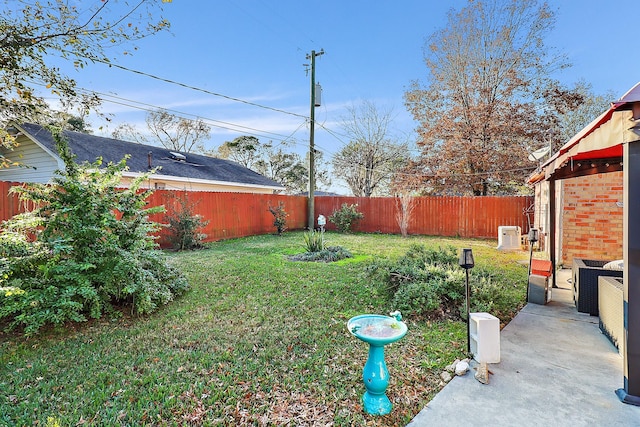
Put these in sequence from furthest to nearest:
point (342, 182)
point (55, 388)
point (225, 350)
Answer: point (342, 182), point (225, 350), point (55, 388)

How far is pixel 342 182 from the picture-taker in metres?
22.2

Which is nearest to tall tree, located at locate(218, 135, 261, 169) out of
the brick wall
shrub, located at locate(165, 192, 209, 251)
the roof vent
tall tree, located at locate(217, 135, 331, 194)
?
tall tree, located at locate(217, 135, 331, 194)

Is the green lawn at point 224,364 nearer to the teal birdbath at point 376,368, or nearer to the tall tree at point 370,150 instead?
the teal birdbath at point 376,368

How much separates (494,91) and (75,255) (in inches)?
649

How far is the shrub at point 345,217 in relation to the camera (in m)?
12.9

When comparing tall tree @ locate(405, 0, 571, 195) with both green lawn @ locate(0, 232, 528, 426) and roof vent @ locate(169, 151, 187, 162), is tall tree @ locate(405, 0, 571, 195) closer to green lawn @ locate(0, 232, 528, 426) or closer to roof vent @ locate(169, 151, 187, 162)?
green lawn @ locate(0, 232, 528, 426)

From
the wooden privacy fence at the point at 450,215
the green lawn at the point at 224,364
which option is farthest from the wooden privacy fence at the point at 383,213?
the green lawn at the point at 224,364

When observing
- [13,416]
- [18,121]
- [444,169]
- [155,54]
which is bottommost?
[13,416]

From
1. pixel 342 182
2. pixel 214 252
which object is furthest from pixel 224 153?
pixel 214 252

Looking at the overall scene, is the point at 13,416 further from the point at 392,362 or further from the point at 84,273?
the point at 392,362

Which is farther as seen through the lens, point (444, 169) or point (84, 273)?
point (444, 169)

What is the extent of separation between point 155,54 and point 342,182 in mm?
16402

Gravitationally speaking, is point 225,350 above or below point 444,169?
below

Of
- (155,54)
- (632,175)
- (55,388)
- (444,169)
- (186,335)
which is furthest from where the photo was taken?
(444,169)
